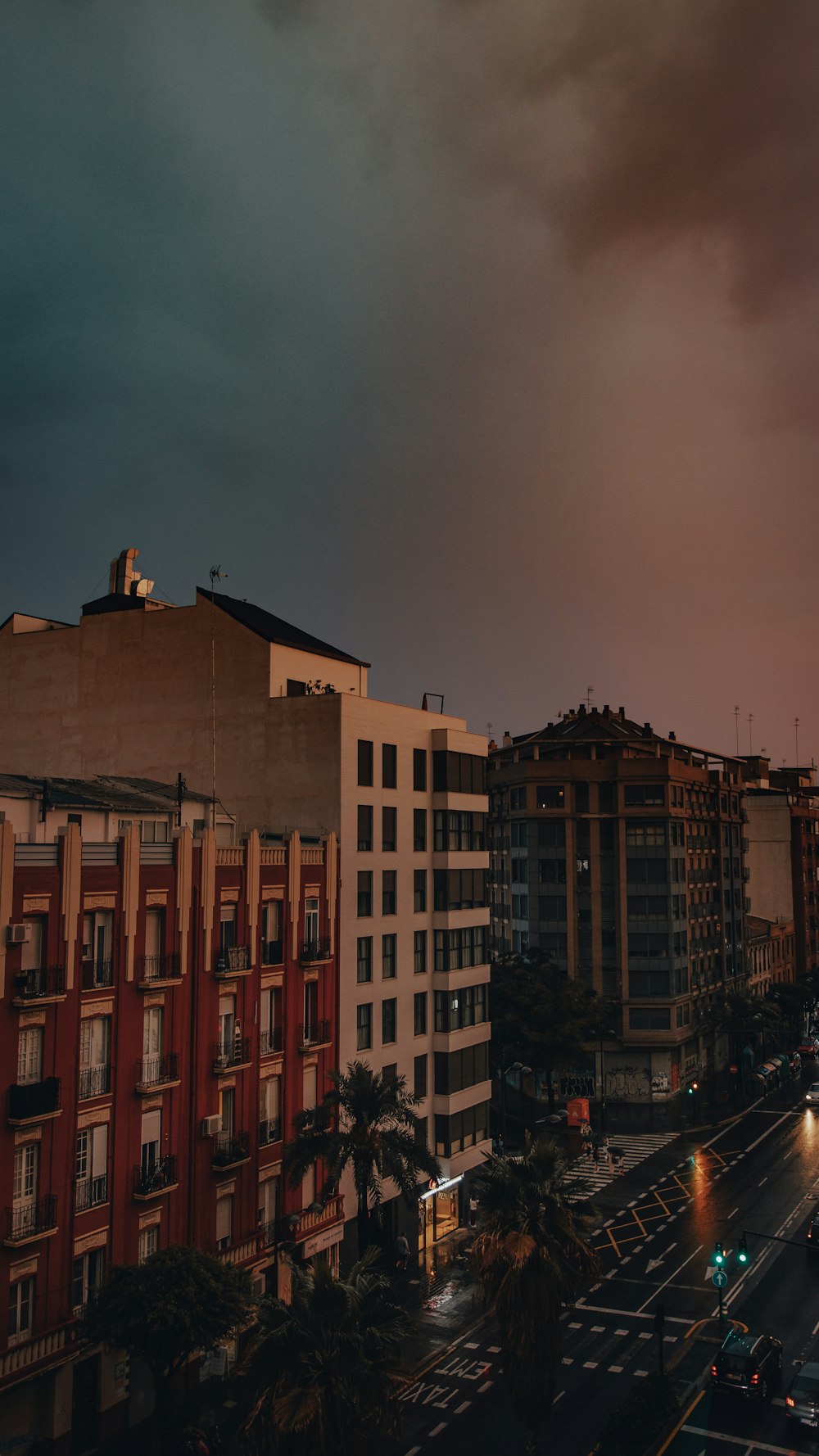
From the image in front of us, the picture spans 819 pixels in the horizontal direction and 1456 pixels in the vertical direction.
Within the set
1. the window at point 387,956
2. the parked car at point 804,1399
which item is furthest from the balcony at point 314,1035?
the parked car at point 804,1399

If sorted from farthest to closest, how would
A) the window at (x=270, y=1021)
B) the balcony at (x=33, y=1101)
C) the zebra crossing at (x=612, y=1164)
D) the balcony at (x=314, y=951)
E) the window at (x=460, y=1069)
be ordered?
the zebra crossing at (x=612, y=1164)
the window at (x=460, y=1069)
the balcony at (x=314, y=951)
the window at (x=270, y=1021)
the balcony at (x=33, y=1101)

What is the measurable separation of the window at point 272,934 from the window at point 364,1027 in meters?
7.96

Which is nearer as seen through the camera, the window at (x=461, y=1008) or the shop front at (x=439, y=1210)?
the shop front at (x=439, y=1210)

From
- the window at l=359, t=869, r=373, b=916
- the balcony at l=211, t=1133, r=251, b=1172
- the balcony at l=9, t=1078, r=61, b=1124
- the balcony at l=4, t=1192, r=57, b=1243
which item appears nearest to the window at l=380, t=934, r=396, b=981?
the window at l=359, t=869, r=373, b=916

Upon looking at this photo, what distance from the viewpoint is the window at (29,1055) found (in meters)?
35.8

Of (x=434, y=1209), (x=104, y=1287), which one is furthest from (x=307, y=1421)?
(x=434, y=1209)

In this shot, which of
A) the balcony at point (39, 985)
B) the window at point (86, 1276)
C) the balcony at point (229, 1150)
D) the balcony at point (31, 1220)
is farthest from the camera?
the balcony at point (229, 1150)

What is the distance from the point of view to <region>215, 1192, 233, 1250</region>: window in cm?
4391

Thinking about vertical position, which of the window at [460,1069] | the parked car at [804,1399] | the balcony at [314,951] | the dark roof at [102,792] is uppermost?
the dark roof at [102,792]

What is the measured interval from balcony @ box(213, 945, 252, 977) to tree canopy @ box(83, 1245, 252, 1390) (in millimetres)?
11579

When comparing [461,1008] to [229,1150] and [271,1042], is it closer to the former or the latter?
[271,1042]

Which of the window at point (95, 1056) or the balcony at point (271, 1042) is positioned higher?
the window at point (95, 1056)

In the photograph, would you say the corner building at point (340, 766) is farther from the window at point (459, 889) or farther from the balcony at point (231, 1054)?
the balcony at point (231, 1054)

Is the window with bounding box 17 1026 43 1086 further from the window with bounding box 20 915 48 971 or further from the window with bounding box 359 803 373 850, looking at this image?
the window with bounding box 359 803 373 850
